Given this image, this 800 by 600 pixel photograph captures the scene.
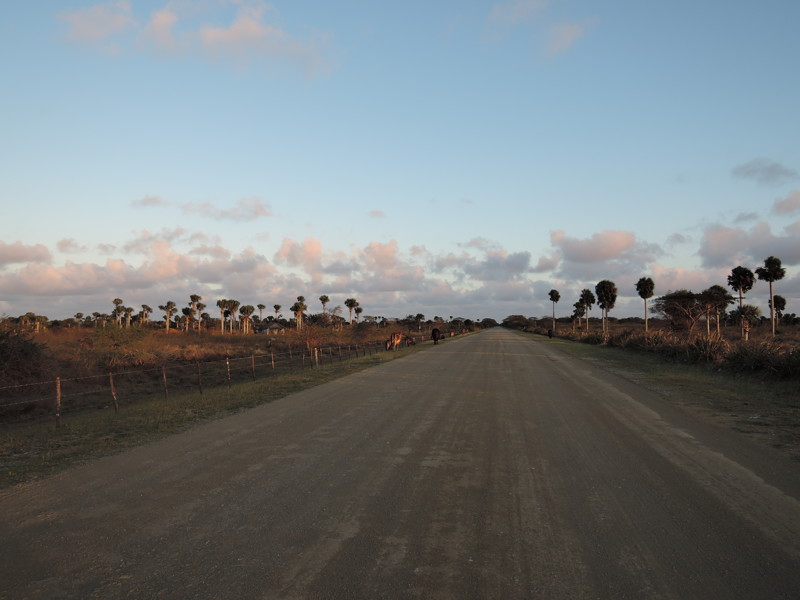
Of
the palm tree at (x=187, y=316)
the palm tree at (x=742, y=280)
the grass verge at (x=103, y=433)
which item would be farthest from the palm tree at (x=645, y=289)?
the palm tree at (x=187, y=316)

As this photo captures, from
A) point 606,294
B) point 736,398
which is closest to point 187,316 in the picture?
point 606,294

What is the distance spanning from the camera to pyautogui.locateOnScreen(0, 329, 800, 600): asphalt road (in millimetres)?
3496

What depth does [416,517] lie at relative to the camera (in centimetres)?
467

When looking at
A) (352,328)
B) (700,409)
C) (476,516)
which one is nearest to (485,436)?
(476,516)

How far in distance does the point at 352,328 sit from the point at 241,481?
5757cm

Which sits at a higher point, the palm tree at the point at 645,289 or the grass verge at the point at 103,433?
the palm tree at the point at 645,289

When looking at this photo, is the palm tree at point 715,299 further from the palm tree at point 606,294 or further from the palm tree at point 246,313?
the palm tree at point 246,313

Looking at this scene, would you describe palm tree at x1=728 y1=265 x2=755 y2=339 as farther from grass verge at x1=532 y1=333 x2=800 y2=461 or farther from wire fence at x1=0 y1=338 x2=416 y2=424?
wire fence at x1=0 y1=338 x2=416 y2=424

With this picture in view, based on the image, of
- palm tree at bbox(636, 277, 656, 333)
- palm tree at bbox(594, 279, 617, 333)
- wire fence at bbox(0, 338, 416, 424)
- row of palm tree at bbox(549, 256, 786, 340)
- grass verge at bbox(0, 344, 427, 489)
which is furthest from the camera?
palm tree at bbox(594, 279, 617, 333)

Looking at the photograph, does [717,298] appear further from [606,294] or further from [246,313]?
[246,313]

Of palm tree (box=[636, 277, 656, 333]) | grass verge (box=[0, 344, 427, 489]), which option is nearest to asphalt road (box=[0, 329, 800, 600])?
grass verge (box=[0, 344, 427, 489])

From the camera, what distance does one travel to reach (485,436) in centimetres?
820

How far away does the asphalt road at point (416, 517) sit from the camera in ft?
11.5

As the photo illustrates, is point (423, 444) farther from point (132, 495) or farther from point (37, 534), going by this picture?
point (37, 534)
